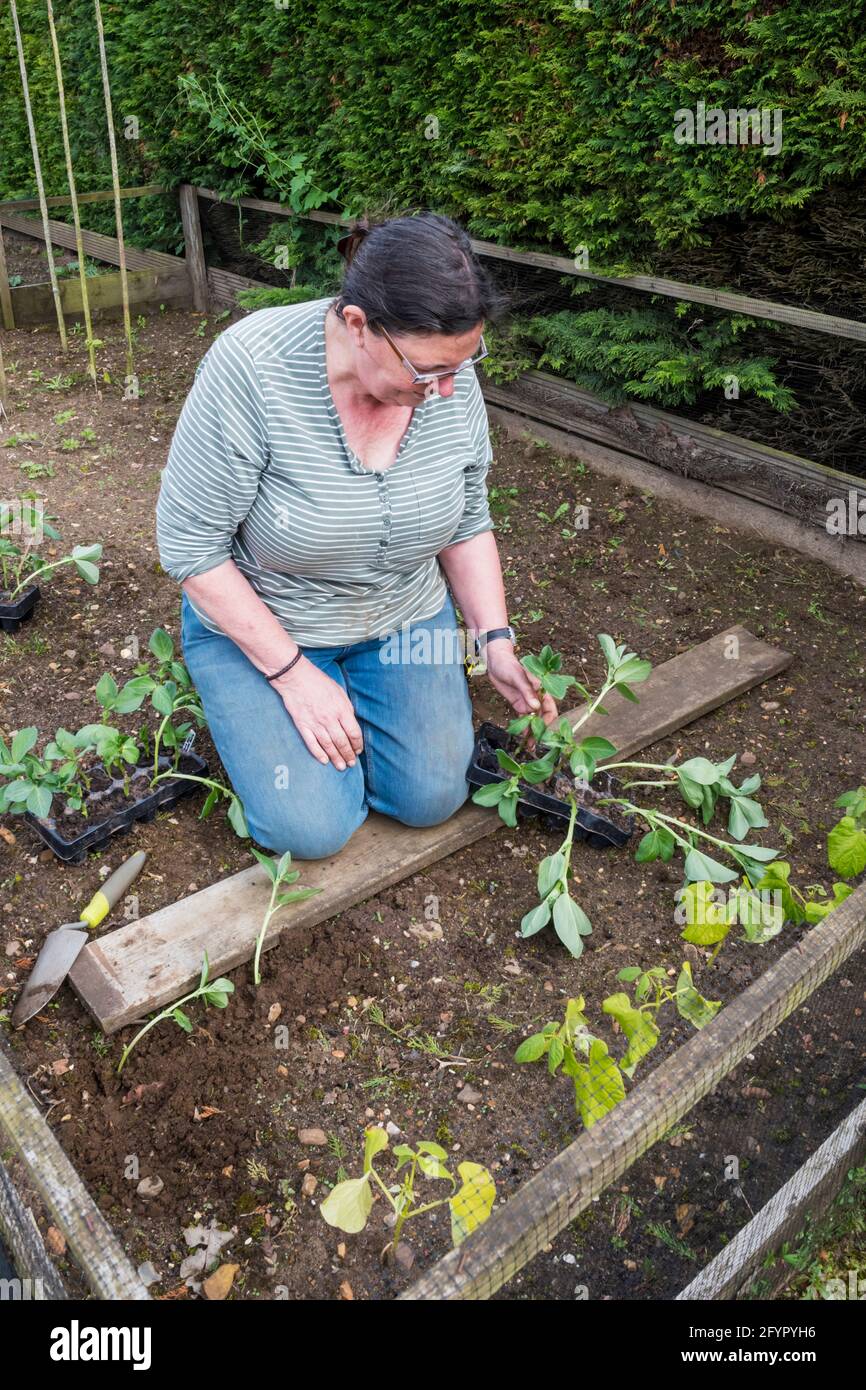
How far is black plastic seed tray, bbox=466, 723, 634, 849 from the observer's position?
2459mm

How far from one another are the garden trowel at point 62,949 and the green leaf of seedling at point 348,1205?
37.0 inches

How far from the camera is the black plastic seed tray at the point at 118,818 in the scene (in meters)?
2.37

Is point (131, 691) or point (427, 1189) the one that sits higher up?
point (131, 691)

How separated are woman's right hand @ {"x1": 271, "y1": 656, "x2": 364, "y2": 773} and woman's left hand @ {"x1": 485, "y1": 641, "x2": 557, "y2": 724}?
0.37 meters

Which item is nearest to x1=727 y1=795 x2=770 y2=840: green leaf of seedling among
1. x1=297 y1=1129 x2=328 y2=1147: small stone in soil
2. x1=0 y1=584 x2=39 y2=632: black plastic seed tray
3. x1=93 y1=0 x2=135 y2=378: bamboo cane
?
x1=297 y1=1129 x2=328 y2=1147: small stone in soil

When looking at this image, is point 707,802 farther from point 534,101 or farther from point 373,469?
point 534,101

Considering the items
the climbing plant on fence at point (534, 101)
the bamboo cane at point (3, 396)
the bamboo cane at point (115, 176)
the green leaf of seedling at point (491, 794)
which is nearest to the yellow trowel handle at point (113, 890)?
the green leaf of seedling at point (491, 794)

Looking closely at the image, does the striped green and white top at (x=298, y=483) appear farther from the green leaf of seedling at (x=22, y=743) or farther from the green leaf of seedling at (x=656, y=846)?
the green leaf of seedling at (x=656, y=846)

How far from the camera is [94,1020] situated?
80.5 inches

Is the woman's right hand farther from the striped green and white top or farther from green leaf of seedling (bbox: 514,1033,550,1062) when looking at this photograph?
green leaf of seedling (bbox: 514,1033,550,1062)
